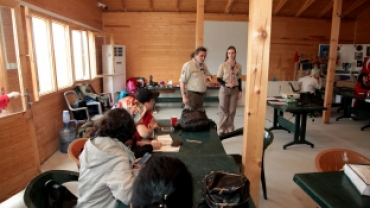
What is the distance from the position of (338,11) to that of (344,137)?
8.85 feet

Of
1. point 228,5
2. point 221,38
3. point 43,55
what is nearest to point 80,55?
point 43,55

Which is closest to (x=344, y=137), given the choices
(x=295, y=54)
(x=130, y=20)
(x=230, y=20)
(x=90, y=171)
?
(x=295, y=54)

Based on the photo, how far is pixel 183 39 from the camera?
7.39 m

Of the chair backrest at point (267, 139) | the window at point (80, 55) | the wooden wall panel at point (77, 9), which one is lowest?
the chair backrest at point (267, 139)

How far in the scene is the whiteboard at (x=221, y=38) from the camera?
7.31 meters

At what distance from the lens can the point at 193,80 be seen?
4102 mm

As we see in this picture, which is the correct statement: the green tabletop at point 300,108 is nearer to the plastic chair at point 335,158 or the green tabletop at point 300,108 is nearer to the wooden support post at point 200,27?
the wooden support post at point 200,27

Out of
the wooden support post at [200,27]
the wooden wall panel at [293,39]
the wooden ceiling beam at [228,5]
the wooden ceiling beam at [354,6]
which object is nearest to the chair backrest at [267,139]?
the wooden support post at [200,27]

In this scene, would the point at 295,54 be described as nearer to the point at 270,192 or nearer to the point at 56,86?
the point at 270,192

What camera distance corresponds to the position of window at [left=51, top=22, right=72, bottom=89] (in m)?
4.48

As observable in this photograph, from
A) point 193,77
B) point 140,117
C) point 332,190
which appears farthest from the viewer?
point 193,77

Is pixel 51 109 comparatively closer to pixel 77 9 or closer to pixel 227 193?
pixel 77 9

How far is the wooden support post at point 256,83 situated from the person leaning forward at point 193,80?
2.26 meters

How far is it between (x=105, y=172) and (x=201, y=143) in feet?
3.32
